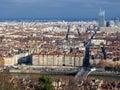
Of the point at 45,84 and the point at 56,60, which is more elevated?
the point at 45,84

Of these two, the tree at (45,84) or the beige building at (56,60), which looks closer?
the tree at (45,84)

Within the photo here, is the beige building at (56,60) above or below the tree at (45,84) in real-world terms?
below

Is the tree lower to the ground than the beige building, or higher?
higher

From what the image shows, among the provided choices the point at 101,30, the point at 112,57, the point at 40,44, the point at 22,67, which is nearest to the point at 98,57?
the point at 112,57

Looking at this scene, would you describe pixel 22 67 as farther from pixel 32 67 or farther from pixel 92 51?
pixel 92 51

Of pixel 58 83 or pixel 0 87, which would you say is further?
pixel 58 83

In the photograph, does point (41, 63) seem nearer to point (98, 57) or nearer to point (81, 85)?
point (98, 57)

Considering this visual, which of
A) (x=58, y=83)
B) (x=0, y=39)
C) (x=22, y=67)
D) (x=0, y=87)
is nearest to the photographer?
(x=0, y=87)

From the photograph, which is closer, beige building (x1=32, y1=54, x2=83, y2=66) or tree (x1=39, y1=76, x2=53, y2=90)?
tree (x1=39, y1=76, x2=53, y2=90)

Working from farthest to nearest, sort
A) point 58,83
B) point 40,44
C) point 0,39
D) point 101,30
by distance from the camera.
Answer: point 101,30
point 0,39
point 40,44
point 58,83

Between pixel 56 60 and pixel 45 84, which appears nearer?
pixel 45 84
